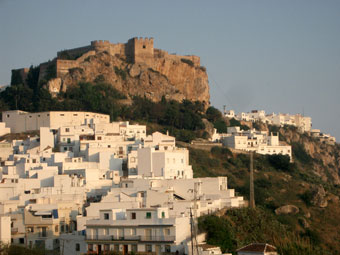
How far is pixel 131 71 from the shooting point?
7956 centimetres

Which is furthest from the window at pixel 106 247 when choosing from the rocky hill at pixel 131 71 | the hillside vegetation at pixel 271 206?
the rocky hill at pixel 131 71

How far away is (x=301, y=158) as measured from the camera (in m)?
→ 89.9

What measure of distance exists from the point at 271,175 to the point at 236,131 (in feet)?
45.3

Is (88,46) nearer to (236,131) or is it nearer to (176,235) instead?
(236,131)

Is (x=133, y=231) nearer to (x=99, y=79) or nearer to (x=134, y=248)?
(x=134, y=248)

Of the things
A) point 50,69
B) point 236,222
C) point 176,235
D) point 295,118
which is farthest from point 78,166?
point 295,118

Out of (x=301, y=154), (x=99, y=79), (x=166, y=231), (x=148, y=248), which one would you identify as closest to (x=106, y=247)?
(x=148, y=248)

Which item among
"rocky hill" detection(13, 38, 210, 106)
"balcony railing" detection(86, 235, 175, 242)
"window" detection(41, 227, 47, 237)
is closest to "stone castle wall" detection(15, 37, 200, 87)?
"rocky hill" detection(13, 38, 210, 106)

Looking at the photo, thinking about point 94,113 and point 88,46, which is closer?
point 94,113

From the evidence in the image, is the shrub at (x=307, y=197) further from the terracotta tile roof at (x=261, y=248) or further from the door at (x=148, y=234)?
the door at (x=148, y=234)

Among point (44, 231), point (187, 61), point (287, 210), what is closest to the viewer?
point (44, 231)

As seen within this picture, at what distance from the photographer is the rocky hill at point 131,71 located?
75500mm

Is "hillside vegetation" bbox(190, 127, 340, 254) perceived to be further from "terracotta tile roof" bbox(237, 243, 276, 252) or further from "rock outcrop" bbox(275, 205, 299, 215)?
"terracotta tile roof" bbox(237, 243, 276, 252)

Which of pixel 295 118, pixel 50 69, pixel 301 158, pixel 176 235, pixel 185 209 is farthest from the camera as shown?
pixel 295 118
